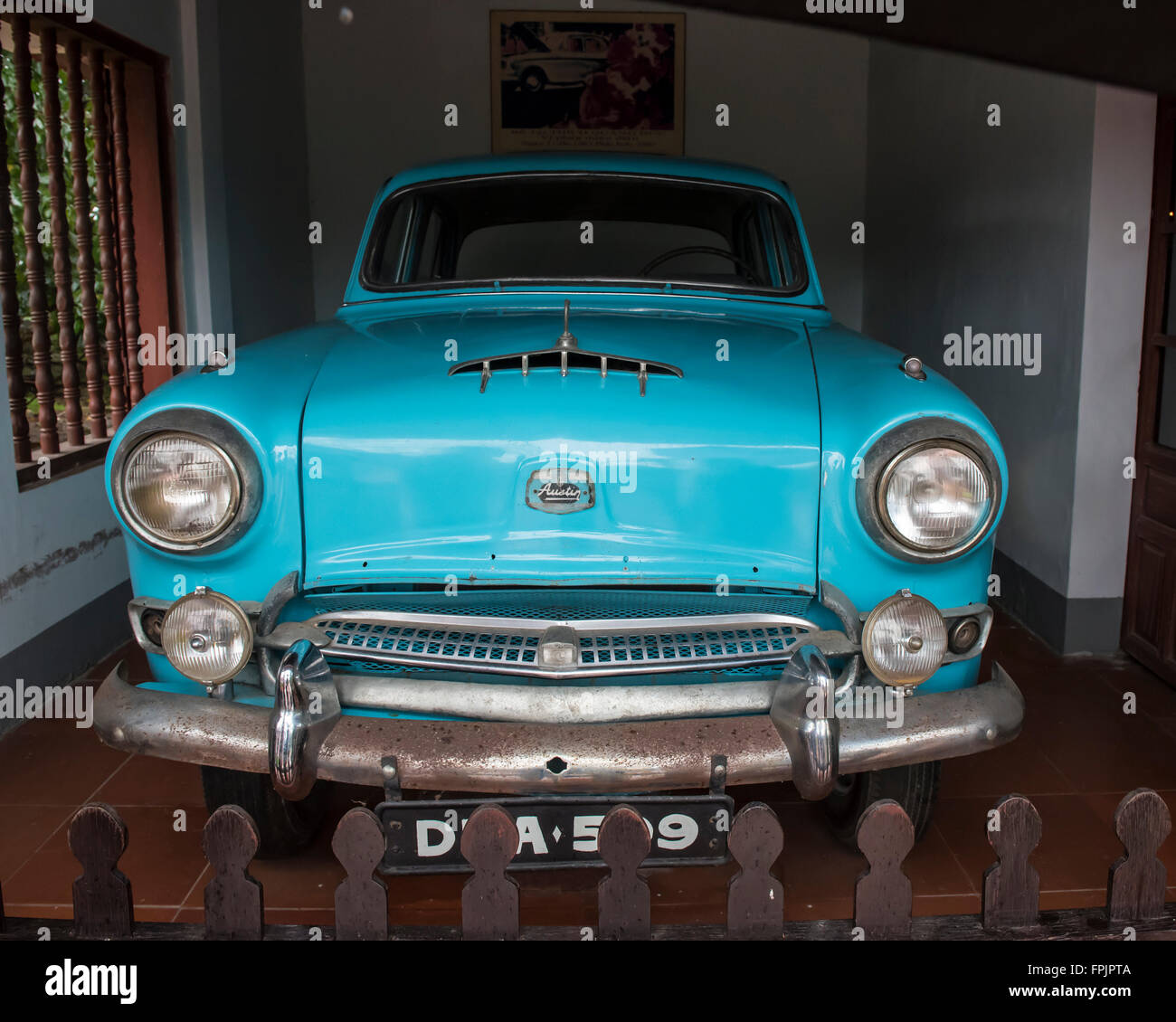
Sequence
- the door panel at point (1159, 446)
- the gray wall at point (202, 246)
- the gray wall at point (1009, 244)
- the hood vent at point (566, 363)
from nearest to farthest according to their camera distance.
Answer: the hood vent at point (566, 363)
the gray wall at point (202, 246)
the door panel at point (1159, 446)
the gray wall at point (1009, 244)

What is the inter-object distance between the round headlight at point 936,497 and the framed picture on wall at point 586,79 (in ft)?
18.6

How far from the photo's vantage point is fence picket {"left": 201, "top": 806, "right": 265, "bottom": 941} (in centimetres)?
172

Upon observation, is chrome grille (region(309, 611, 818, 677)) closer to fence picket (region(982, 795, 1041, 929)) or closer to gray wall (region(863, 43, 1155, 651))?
fence picket (region(982, 795, 1041, 929))

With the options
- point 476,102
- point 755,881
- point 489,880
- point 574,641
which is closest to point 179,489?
point 574,641

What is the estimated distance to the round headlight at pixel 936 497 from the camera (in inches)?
80.7

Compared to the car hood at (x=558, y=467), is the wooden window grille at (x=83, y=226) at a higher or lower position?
higher

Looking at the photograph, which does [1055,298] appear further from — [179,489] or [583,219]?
[179,489]

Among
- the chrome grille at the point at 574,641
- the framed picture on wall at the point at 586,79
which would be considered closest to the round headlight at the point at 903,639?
the chrome grille at the point at 574,641

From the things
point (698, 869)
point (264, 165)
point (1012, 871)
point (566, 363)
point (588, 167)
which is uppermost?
point (264, 165)

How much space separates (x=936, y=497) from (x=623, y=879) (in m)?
0.89

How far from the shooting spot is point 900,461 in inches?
80.6

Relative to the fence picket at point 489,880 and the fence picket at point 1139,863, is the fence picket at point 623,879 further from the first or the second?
the fence picket at point 1139,863

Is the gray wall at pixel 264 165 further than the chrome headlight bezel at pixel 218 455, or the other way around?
the gray wall at pixel 264 165
